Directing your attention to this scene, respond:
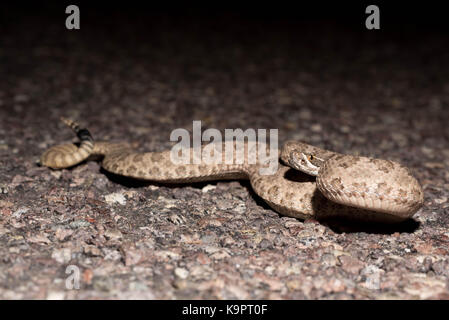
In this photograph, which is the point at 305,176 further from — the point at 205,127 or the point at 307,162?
the point at 205,127

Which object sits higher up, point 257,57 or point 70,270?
point 257,57

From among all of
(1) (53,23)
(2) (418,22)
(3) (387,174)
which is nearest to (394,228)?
(3) (387,174)

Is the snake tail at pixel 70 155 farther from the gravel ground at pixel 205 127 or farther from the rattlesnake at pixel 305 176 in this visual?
the gravel ground at pixel 205 127

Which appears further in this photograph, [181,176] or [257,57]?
[257,57]

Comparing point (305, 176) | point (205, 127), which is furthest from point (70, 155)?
point (205, 127)

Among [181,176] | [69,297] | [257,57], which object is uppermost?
[257,57]

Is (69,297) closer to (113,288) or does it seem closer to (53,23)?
(113,288)

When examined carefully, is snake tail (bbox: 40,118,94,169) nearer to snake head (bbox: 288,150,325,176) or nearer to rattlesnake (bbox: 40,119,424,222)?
rattlesnake (bbox: 40,119,424,222)
